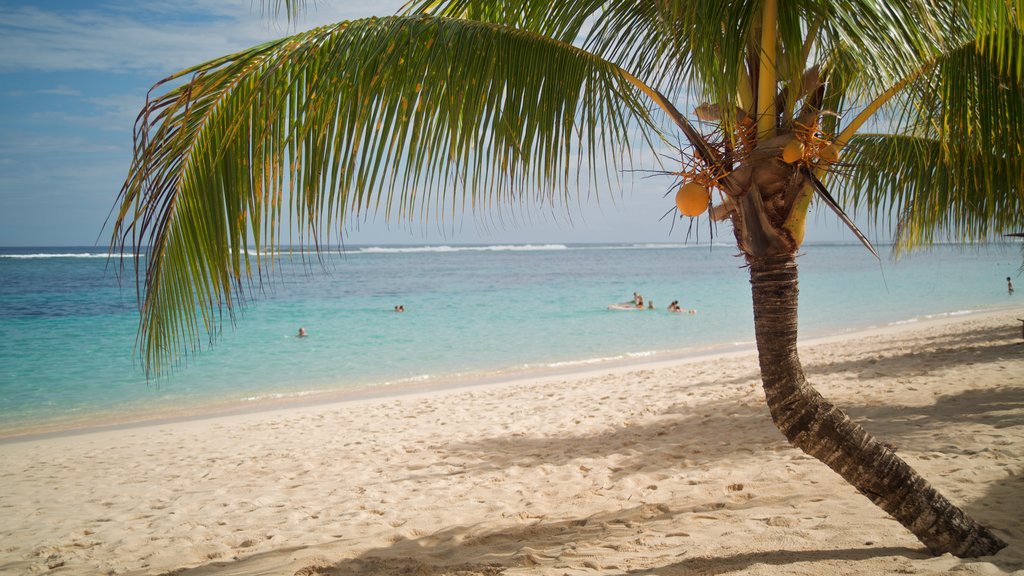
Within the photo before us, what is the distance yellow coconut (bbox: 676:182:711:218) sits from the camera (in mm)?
2312

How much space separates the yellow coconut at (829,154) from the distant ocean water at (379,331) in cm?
Result: 47

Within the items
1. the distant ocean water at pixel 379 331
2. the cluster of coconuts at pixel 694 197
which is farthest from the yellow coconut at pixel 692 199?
the distant ocean water at pixel 379 331

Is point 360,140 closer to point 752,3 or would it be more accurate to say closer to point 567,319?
point 752,3

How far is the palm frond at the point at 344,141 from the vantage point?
2.05 metres

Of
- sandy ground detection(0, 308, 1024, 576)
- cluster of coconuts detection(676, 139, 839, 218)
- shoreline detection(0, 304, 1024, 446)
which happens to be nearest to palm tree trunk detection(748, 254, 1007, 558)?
sandy ground detection(0, 308, 1024, 576)

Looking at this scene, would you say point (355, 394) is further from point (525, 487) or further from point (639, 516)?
point (639, 516)

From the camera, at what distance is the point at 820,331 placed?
15.4 m

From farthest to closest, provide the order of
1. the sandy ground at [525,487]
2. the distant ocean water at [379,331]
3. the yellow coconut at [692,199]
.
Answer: the distant ocean water at [379,331], the sandy ground at [525,487], the yellow coconut at [692,199]

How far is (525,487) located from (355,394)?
575 centimetres

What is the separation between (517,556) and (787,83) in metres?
2.44

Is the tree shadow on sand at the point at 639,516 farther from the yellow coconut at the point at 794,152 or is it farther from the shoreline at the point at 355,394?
the shoreline at the point at 355,394

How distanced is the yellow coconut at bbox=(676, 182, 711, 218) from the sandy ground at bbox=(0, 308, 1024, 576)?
5.05 ft

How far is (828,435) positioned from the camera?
2.46m

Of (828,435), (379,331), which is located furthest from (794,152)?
(379,331)
